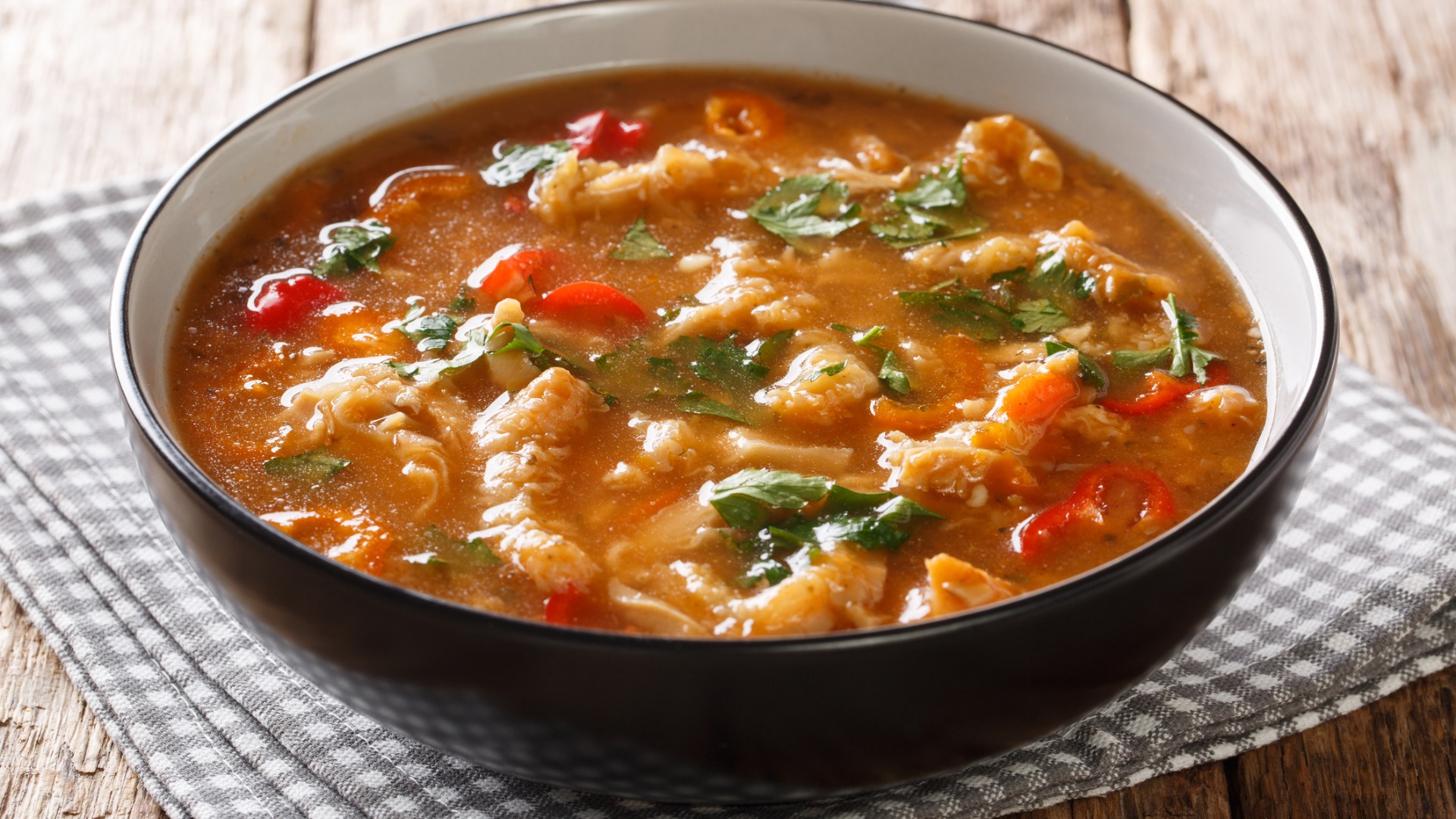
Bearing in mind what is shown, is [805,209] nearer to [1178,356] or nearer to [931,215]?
[931,215]

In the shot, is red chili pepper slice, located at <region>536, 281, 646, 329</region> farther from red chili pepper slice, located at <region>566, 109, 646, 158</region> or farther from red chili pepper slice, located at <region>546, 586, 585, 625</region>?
red chili pepper slice, located at <region>546, 586, 585, 625</region>

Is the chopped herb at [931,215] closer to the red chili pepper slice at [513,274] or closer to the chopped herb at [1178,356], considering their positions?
the chopped herb at [1178,356]

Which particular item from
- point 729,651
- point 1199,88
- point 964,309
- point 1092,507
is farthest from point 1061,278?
point 1199,88

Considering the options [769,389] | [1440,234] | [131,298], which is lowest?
[1440,234]

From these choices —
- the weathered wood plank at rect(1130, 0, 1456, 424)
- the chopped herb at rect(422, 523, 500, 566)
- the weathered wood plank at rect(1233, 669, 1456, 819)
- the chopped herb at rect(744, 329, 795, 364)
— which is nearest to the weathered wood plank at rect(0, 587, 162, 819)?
the chopped herb at rect(422, 523, 500, 566)

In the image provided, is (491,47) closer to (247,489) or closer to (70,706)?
(247,489)

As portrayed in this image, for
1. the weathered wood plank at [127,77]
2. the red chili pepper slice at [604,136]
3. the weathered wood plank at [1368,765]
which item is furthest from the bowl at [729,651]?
the weathered wood plank at [127,77]

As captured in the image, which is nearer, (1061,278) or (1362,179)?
(1061,278)

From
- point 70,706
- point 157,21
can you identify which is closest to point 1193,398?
point 70,706
